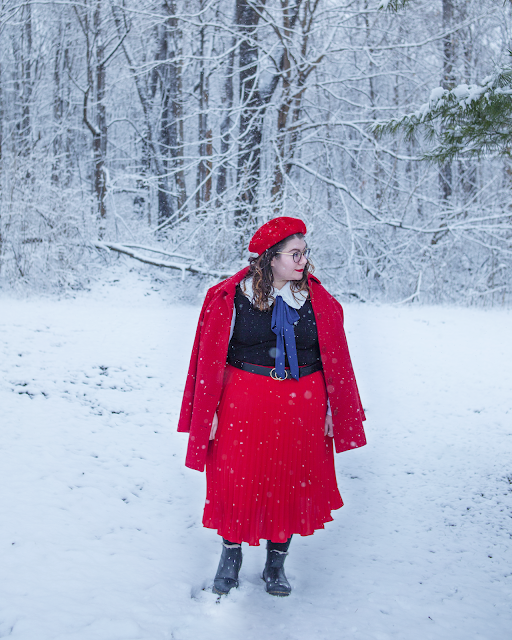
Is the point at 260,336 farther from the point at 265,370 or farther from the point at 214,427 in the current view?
the point at 214,427

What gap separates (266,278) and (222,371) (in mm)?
489

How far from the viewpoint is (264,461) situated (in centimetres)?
230

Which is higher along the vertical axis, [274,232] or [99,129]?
[99,129]

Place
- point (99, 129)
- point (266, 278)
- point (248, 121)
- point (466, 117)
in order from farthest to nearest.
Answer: point (99, 129) < point (248, 121) < point (466, 117) < point (266, 278)

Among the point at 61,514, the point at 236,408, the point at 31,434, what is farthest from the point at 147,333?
the point at 236,408

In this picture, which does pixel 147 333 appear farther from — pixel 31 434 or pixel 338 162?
pixel 338 162

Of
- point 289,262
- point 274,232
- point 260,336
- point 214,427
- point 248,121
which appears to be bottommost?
point 214,427

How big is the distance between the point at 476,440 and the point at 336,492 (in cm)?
253

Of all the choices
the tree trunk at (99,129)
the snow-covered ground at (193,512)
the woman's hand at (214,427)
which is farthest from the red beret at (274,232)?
the tree trunk at (99,129)

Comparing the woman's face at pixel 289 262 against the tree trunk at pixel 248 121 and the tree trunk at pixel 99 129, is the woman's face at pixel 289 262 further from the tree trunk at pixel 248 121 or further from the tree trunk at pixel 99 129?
the tree trunk at pixel 99 129

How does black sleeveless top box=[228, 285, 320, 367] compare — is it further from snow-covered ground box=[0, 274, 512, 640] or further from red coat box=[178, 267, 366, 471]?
snow-covered ground box=[0, 274, 512, 640]

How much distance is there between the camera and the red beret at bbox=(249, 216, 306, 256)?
2363 millimetres

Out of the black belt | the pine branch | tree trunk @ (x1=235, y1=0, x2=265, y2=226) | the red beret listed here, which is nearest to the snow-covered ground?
the black belt

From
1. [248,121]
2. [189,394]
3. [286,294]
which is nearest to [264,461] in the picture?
[189,394]
